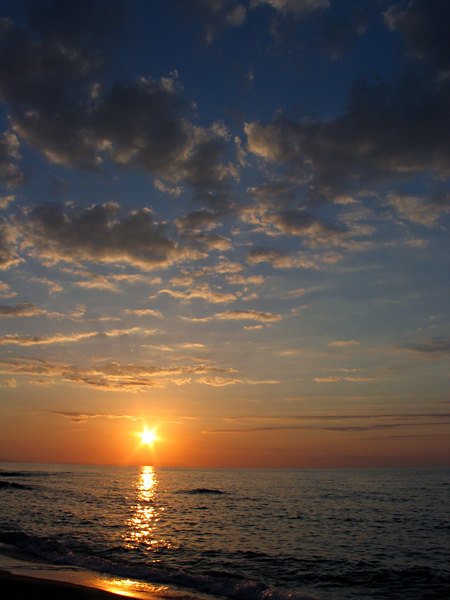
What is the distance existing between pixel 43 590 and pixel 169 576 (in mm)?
6032

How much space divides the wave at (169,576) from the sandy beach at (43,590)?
11.7ft

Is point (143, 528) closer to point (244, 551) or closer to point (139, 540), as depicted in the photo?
point (139, 540)

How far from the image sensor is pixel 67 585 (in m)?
14.6

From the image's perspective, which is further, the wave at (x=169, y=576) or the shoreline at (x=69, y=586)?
the wave at (x=169, y=576)

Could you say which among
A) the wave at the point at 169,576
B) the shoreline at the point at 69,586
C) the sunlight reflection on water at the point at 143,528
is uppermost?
the shoreline at the point at 69,586

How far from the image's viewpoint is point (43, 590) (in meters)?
13.4

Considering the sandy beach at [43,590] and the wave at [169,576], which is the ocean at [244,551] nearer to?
the wave at [169,576]

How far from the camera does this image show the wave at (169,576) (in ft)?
51.0

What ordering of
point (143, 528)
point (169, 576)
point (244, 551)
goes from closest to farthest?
point (169, 576)
point (244, 551)
point (143, 528)

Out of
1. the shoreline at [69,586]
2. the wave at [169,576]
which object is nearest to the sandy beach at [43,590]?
the shoreline at [69,586]

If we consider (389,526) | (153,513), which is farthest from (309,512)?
(153,513)

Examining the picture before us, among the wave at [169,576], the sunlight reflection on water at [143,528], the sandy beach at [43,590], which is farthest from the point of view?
the sunlight reflection on water at [143,528]

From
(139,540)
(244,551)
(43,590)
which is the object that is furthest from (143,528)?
(43,590)

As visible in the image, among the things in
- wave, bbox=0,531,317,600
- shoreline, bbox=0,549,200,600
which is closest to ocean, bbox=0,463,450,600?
wave, bbox=0,531,317,600
